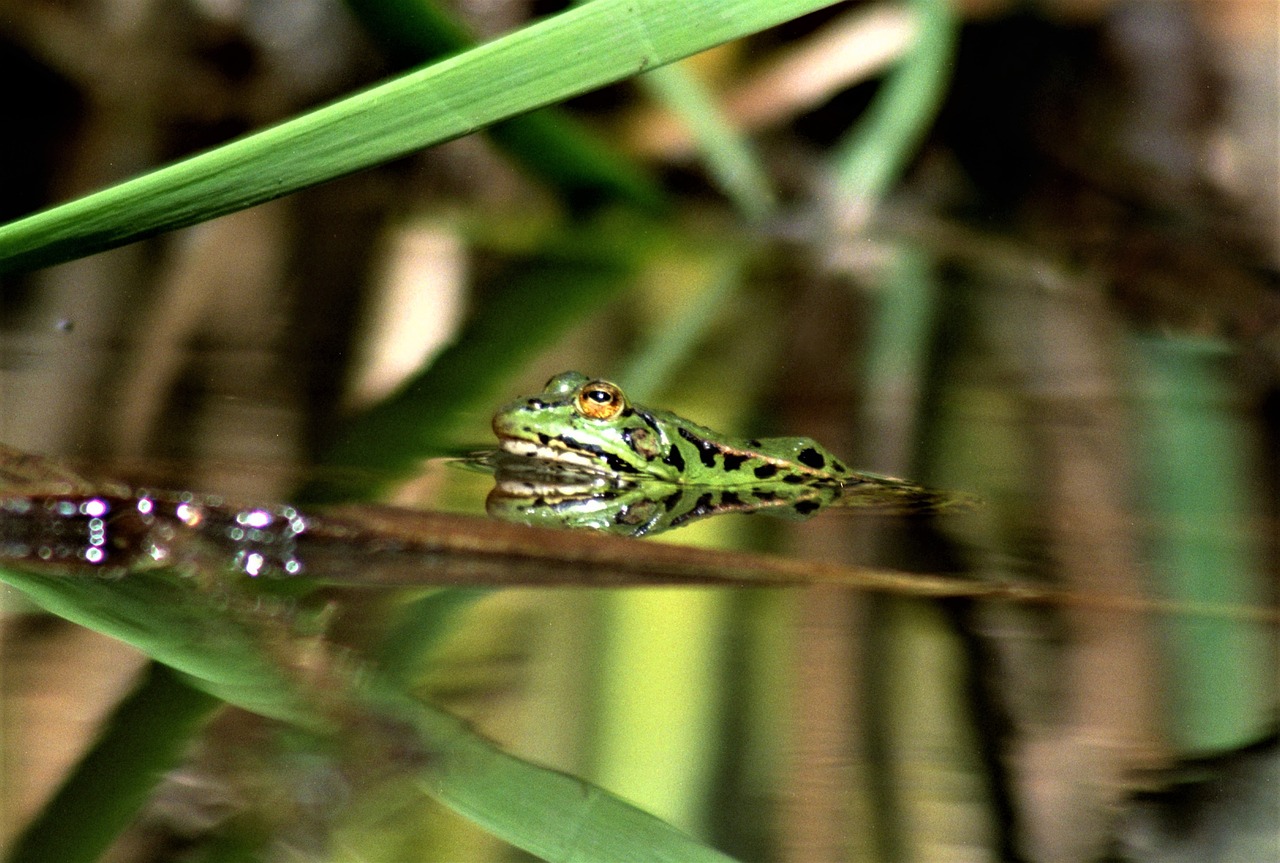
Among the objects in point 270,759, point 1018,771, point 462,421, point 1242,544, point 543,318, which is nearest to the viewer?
point 270,759

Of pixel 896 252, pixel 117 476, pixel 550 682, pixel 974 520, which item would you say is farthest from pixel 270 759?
pixel 896 252

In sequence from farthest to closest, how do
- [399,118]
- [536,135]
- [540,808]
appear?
[536,135] < [399,118] < [540,808]

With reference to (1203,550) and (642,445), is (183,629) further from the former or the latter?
(1203,550)

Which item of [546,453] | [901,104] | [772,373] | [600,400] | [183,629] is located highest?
[901,104]

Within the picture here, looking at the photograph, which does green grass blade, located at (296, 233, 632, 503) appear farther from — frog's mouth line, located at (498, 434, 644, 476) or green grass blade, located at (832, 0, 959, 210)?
green grass blade, located at (832, 0, 959, 210)

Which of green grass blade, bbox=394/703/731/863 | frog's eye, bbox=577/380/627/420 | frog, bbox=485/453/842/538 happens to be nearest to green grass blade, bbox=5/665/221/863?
green grass blade, bbox=394/703/731/863

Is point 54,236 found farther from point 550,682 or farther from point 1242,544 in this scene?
point 1242,544

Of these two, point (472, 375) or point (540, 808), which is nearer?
→ point (540, 808)

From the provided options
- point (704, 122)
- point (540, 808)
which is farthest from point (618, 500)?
point (704, 122)
